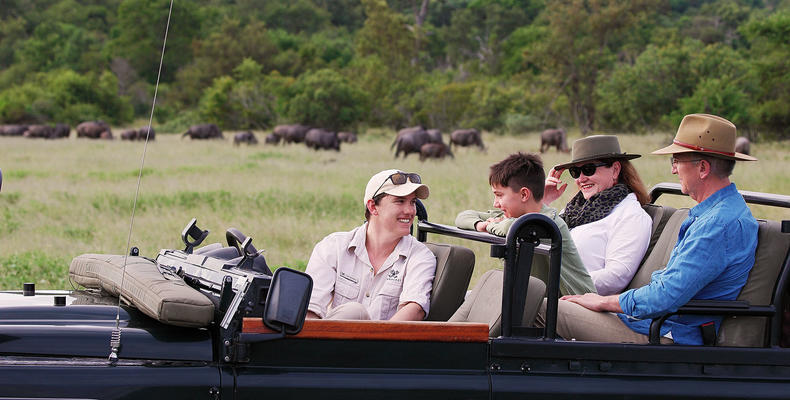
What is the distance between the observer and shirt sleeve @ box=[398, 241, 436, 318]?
3.91 meters

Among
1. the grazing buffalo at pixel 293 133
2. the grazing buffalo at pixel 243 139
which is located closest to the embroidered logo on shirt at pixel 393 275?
the grazing buffalo at pixel 243 139

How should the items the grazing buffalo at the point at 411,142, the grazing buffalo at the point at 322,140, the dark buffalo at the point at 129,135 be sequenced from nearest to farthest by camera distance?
1. the grazing buffalo at the point at 411,142
2. the grazing buffalo at the point at 322,140
3. the dark buffalo at the point at 129,135

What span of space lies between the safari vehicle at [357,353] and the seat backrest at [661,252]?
2.75 feet

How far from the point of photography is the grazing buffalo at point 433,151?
3115cm

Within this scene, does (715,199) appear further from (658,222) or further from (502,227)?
(658,222)

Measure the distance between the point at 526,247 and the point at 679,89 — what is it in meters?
39.9

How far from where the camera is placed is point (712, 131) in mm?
3758

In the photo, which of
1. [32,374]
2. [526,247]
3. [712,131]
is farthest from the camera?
[712,131]

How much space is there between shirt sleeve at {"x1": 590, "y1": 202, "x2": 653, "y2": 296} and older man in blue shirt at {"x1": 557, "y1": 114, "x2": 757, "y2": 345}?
1.95 ft

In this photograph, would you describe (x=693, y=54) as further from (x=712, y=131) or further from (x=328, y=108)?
(x=712, y=131)

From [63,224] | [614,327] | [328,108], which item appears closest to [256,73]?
[328,108]

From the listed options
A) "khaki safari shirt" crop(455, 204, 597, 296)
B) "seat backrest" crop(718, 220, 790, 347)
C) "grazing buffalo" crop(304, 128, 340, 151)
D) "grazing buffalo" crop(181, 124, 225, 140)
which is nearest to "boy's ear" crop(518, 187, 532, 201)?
"khaki safari shirt" crop(455, 204, 597, 296)

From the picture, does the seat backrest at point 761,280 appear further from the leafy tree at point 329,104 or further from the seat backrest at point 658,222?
the leafy tree at point 329,104

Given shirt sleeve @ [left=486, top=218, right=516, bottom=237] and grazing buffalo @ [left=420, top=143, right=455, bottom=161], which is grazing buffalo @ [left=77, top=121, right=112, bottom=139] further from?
shirt sleeve @ [left=486, top=218, right=516, bottom=237]
